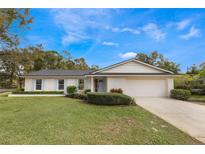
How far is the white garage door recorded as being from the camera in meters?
15.7

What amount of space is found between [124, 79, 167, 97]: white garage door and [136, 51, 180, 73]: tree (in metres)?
20.8

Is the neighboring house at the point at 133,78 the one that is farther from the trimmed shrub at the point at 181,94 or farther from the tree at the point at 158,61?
the tree at the point at 158,61

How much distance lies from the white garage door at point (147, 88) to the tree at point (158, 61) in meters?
20.8

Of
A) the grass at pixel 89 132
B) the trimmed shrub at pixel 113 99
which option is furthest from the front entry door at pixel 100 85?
the grass at pixel 89 132

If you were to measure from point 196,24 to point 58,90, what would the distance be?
54.6 feet

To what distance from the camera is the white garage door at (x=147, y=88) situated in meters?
15.7

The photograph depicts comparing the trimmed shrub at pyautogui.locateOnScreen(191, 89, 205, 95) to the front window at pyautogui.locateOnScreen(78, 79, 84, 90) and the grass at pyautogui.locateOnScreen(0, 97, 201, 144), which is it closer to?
the front window at pyautogui.locateOnScreen(78, 79, 84, 90)

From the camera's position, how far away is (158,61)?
116 ft

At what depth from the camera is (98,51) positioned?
1752 centimetres

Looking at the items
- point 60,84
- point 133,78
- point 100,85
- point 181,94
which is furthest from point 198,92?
point 60,84

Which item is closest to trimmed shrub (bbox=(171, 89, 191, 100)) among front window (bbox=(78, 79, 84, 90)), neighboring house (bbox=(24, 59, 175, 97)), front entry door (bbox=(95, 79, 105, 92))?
neighboring house (bbox=(24, 59, 175, 97))
